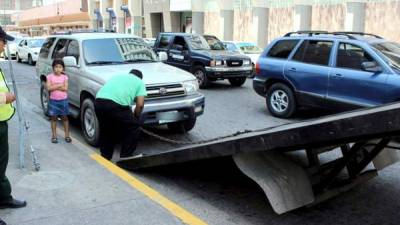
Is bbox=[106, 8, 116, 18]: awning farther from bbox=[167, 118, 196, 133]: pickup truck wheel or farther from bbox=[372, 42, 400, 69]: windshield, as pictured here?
bbox=[372, 42, 400, 69]: windshield

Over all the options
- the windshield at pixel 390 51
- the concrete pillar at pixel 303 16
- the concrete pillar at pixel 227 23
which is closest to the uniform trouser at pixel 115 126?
the windshield at pixel 390 51

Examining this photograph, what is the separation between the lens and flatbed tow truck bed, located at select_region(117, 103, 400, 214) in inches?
142

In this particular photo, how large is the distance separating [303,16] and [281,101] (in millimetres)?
16354

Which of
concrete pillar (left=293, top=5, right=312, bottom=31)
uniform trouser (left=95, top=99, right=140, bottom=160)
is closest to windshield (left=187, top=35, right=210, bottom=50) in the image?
uniform trouser (left=95, top=99, right=140, bottom=160)

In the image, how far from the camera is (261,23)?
28969 mm

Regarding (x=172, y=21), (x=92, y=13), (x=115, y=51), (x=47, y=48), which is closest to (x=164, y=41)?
(x=47, y=48)

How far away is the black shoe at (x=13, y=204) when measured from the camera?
4.67 meters

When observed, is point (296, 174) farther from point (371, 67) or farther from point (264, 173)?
point (371, 67)

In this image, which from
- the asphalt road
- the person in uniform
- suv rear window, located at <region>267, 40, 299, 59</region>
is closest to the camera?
the person in uniform

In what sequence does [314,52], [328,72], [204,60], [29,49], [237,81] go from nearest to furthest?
[328,72], [314,52], [204,60], [237,81], [29,49]

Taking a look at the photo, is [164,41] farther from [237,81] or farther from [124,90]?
[124,90]

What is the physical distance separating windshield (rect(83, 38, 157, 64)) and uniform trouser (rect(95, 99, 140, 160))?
2.04m

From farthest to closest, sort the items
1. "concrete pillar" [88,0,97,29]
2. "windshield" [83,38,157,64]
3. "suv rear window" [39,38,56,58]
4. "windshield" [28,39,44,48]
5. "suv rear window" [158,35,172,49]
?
1. "concrete pillar" [88,0,97,29]
2. "windshield" [28,39,44,48]
3. "suv rear window" [158,35,172,49]
4. "suv rear window" [39,38,56,58]
5. "windshield" [83,38,157,64]

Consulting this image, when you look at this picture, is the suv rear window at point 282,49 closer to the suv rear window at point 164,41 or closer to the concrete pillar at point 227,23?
the suv rear window at point 164,41
